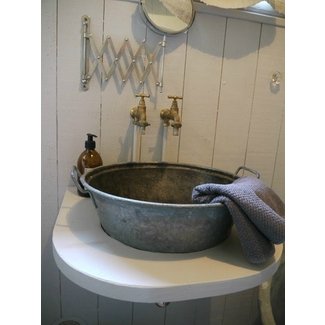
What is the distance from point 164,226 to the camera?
0.59m

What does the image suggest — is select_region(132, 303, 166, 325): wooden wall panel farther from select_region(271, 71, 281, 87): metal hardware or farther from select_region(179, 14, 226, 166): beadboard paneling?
select_region(271, 71, 281, 87): metal hardware

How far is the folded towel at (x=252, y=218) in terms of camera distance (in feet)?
1.88

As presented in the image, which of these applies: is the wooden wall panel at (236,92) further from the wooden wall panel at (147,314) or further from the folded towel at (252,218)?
the wooden wall panel at (147,314)

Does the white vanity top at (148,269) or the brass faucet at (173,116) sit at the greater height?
the brass faucet at (173,116)

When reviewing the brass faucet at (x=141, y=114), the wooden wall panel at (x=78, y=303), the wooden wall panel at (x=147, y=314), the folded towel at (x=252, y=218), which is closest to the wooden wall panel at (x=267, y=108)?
the brass faucet at (x=141, y=114)

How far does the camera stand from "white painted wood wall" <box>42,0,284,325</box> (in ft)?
3.06

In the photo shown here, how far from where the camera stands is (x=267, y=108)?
116 centimetres

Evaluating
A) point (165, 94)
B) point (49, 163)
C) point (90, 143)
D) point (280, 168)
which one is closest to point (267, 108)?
point (280, 168)

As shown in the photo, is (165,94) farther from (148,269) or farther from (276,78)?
(148,269)

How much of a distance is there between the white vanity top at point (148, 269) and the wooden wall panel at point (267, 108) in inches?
22.0

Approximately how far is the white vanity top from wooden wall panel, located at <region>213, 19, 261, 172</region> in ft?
1.67
